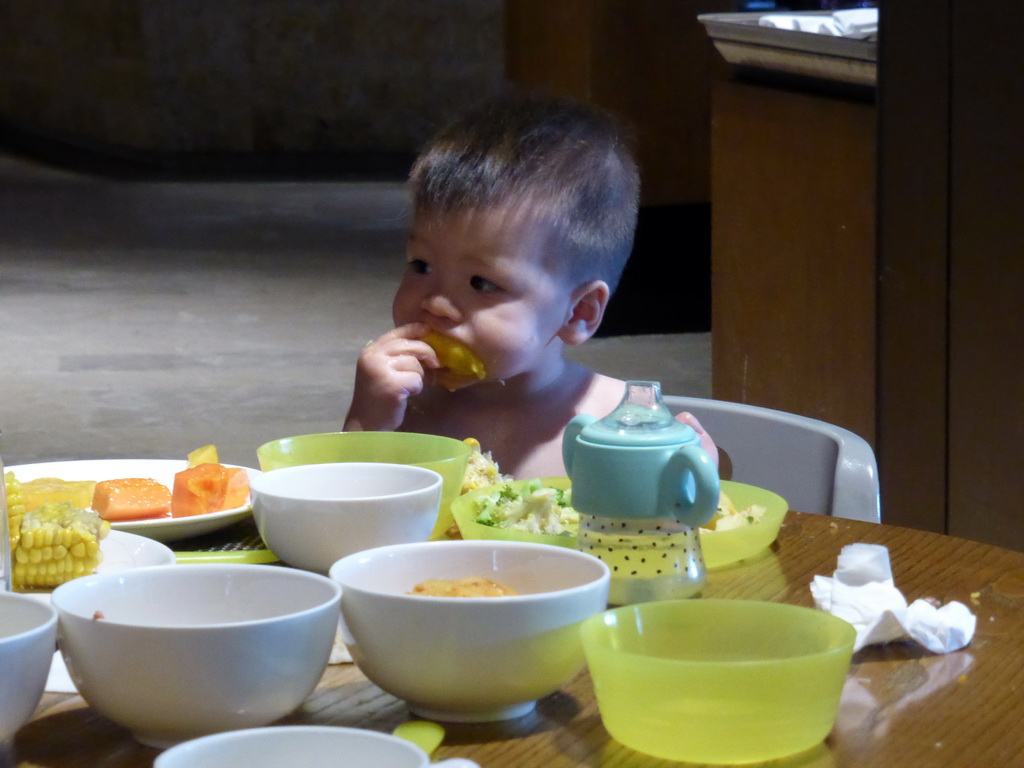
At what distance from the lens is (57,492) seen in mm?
1180

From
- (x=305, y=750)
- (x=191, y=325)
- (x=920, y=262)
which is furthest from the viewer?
(x=191, y=325)

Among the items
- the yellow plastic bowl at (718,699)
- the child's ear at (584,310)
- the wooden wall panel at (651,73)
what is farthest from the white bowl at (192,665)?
the wooden wall panel at (651,73)

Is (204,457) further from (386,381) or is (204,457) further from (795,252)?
(795,252)

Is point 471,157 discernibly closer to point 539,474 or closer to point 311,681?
point 539,474

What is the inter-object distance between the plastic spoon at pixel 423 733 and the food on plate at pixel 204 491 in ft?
1.47

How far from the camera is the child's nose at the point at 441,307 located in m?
1.65

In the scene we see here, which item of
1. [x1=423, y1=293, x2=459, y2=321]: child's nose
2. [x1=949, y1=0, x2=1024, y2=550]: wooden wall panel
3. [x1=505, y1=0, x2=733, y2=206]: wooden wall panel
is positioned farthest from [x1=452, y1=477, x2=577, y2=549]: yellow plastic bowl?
[x1=505, y1=0, x2=733, y2=206]: wooden wall panel

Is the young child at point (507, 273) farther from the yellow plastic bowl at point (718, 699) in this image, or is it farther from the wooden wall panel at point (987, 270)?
the wooden wall panel at point (987, 270)

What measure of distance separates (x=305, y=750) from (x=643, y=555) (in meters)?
0.37

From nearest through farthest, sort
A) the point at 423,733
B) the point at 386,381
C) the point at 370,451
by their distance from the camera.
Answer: the point at 423,733 → the point at 370,451 → the point at 386,381

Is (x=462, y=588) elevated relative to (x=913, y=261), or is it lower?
elevated

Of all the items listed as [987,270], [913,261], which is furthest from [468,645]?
[913,261]

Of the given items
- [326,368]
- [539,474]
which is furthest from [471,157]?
[326,368]

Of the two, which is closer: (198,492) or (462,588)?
(462,588)
